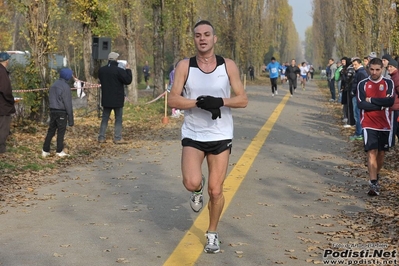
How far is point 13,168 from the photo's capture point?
1217 cm

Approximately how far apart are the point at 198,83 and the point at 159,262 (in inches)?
65.7

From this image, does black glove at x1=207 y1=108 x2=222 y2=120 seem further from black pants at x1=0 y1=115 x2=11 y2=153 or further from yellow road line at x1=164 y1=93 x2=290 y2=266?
black pants at x1=0 y1=115 x2=11 y2=153

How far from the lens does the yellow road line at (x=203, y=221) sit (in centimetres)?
653

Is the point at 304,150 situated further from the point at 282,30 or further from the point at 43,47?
the point at 282,30

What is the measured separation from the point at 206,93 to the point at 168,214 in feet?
7.50

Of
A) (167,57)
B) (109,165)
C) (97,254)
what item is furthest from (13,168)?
(167,57)

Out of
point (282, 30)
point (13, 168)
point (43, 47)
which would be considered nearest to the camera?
point (13, 168)

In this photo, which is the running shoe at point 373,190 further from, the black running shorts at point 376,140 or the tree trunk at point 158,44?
the tree trunk at point 158,44

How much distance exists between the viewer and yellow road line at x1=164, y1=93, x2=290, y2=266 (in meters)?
6.53

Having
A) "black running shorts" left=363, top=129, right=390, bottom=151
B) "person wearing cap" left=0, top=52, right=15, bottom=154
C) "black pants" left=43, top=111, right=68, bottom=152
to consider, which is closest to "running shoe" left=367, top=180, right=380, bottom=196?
"black running shorts" left=363, top=129, right=390, bottom=151

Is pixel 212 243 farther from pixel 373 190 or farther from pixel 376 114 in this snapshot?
pixel 376 114

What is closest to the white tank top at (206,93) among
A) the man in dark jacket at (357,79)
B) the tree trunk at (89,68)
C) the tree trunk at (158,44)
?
the man in dark jacket at (357,79)

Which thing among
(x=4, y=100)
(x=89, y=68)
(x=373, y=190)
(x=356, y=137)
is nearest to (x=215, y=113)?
(x=373, y=190)

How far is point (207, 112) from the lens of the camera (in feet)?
22.1
